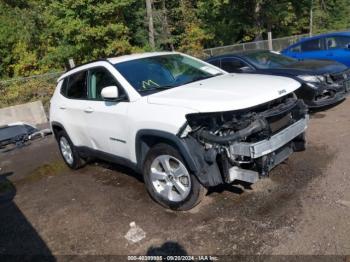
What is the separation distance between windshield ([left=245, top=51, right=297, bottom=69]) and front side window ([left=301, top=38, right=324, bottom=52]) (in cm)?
257

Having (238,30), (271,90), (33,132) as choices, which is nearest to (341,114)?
(271,90)

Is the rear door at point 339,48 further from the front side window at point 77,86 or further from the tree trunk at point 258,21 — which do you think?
the tree trunk at point 258,21

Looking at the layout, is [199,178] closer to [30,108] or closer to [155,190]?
[155,190]

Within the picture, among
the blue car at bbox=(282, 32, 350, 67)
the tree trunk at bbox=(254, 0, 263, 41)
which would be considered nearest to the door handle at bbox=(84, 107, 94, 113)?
the blue car at bbox=(282, 32, 350, 67)

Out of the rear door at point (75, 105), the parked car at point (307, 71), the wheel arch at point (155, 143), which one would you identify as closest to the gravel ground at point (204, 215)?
the wheel arch at point (155, 143)

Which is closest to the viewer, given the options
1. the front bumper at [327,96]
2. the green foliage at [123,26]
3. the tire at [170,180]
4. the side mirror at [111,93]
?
the tire at [170,180]

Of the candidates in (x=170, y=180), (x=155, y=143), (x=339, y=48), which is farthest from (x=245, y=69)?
(x=170, y=180)

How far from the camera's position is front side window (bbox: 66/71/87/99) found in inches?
234

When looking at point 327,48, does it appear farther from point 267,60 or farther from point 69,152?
point 69,152

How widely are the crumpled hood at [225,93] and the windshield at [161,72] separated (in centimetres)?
27

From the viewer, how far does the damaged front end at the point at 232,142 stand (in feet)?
13.2

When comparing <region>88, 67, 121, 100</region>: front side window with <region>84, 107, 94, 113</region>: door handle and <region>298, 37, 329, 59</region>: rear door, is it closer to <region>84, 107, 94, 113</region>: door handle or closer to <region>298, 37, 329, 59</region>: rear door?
<region>84, 107, 94, 113</region>: door handle

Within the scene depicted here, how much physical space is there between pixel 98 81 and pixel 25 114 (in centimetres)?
851

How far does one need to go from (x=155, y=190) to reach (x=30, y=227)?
169 cm
